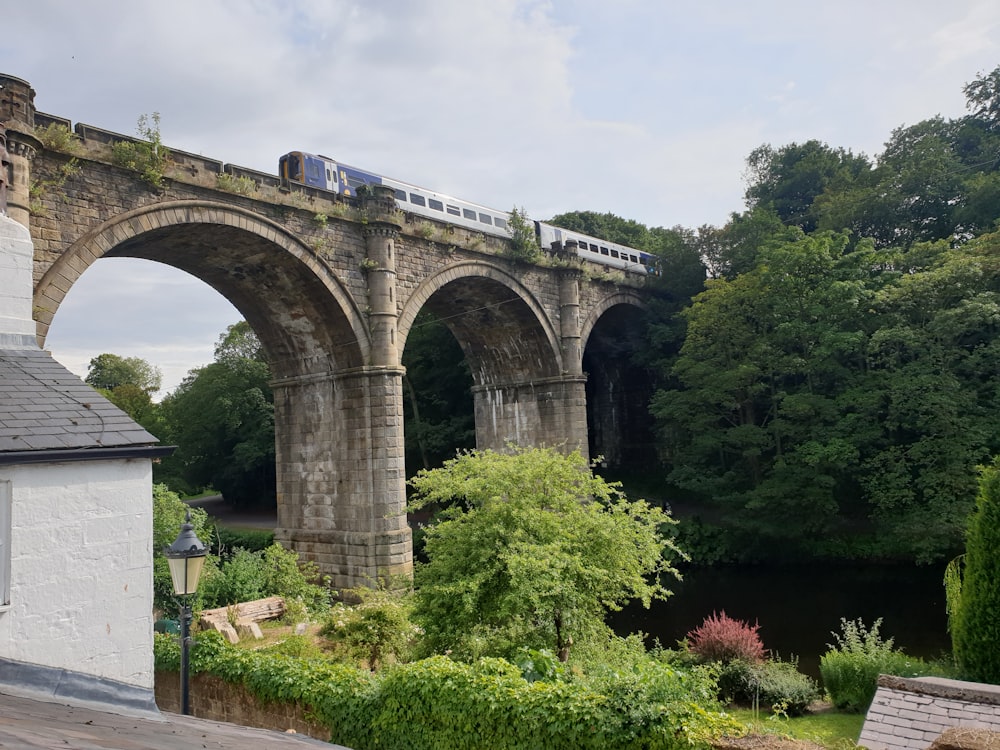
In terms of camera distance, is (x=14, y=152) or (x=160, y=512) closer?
(x=14, y=152)

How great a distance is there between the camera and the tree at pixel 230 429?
3719cm

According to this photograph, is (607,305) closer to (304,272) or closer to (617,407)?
(617,407)

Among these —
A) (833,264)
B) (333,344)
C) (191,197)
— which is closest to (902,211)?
(833,264)

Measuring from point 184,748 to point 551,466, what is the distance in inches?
293

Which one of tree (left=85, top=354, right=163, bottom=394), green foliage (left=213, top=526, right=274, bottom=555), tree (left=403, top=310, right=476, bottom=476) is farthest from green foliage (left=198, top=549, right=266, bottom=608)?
tree (left=85, top=354, right=163, bottom=394)

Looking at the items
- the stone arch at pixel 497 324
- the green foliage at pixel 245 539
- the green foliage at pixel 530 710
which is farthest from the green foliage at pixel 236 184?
the green foliage at pixel 245 539

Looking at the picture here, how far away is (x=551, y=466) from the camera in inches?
384

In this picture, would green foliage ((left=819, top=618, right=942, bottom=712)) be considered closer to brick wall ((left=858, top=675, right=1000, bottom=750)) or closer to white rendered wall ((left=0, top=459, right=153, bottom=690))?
brick wall ((left=858, top=675, right=1000, bottom=750))

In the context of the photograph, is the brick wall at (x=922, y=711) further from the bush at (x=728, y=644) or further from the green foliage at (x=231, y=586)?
the green foliage at (x=231, y=586)

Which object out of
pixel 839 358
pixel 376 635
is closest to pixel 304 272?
pixel 376 635

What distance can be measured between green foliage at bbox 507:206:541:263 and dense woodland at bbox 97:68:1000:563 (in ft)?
20.2

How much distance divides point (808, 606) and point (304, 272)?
44.7 ft

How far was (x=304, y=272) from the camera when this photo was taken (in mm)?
15742

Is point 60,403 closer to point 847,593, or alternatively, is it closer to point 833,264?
point 847,593
